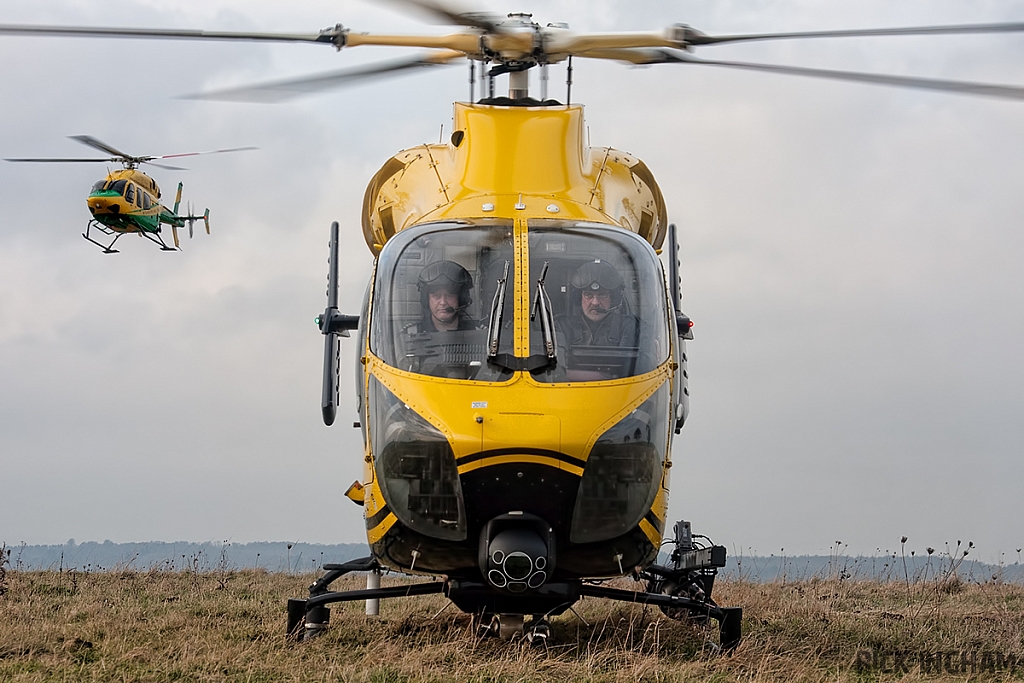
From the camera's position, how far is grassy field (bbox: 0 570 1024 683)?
7.23 metres

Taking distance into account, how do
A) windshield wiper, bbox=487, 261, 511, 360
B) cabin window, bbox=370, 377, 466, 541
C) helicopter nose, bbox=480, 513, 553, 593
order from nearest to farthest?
helicopter nose, bbox=480, 513, 553, 593, cabin window, bbox=370, 377, 466, 541, windshield wiper, bbox=487, 261, 511, 360

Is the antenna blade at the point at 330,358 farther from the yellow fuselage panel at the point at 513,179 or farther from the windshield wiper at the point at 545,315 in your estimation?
the windshield wiper at the point at 545,315

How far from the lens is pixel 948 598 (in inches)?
505

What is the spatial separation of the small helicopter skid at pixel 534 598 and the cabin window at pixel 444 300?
4.94 ft

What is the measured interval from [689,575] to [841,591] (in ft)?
13.9

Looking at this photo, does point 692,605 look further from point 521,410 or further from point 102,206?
point 102,206

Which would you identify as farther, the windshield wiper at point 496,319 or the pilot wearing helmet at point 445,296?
the pilot wearing helmet at point 445,296

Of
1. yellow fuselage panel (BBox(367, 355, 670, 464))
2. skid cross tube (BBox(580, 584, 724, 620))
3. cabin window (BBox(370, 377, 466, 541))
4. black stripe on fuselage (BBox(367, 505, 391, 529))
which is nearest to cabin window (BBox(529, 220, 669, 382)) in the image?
yellow fuselage panel (BBox(367, 355, 670, 464))

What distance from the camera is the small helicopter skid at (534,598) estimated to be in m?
8.13

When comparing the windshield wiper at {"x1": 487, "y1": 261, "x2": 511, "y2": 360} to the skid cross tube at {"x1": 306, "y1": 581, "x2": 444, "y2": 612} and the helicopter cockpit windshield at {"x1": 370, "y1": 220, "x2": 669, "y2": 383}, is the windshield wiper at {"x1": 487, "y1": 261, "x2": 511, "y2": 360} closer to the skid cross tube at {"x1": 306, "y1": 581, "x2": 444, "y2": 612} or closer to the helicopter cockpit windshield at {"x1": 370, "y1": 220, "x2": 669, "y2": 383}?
the helicopter cockpit windshield at {"x1": 370, "y1": 220, "x2": 669, "y2": 383}

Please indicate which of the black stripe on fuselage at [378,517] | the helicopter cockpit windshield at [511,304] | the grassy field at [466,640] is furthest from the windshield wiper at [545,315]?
the grassy field at [466,640]

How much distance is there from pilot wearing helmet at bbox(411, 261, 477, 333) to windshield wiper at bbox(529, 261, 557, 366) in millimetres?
453

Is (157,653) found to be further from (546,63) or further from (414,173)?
(546,63)

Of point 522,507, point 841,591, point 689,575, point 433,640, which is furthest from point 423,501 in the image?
point 841,591
